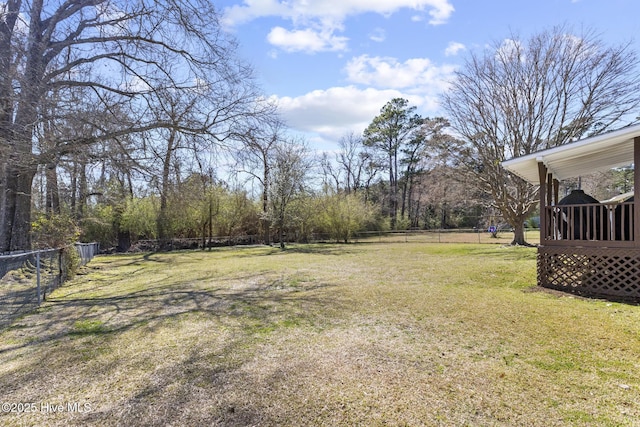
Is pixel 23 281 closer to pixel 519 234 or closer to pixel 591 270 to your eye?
pixel 591 270

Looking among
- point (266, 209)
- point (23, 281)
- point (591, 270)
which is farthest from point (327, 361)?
point (266, 209)

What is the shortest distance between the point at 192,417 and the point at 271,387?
63cm

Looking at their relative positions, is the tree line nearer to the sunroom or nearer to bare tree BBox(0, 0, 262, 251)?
bare tree BBox(0, 0, 262, 251)

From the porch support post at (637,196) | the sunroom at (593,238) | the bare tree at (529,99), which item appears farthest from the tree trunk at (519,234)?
the porch support post at (637,196)

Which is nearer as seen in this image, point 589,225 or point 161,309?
point 161,309

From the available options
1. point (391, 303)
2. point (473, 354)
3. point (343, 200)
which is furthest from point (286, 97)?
point (343, 200)

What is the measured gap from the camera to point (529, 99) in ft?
49.2

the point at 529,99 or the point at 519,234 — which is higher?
the point at 529,99

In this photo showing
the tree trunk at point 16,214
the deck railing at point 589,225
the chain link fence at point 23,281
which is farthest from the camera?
the tree trunk at point 16,214

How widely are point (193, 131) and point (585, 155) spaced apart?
8661 millimetres

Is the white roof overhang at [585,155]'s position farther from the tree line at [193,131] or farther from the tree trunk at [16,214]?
the tree trunk at [16,214]

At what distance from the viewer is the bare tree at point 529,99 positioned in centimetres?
1349

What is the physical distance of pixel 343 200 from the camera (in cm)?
2438

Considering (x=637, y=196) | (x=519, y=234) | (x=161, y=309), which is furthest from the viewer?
(x=519, y=234)
